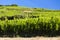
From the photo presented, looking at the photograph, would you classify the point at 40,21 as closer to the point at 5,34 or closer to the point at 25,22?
the point at 25,22

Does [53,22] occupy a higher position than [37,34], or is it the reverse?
[53,22]

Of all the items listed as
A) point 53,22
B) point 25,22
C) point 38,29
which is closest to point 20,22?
point 25,22

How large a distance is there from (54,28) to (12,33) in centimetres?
Result: 447

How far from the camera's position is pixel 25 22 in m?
21.9

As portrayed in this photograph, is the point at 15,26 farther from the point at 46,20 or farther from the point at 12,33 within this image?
the point at 46,20

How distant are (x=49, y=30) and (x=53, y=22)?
0.91 m

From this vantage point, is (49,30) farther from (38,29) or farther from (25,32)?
(25,32)

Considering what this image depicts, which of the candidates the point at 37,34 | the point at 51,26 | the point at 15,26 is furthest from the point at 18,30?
the point at 51,26

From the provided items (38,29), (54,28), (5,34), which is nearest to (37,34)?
(38,29)

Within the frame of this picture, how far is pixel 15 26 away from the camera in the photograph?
22047mm

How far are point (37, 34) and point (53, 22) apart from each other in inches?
82.7

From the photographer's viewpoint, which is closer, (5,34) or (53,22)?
(53,22)

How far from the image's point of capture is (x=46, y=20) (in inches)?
845

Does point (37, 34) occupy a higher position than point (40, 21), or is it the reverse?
point (40, 21)
